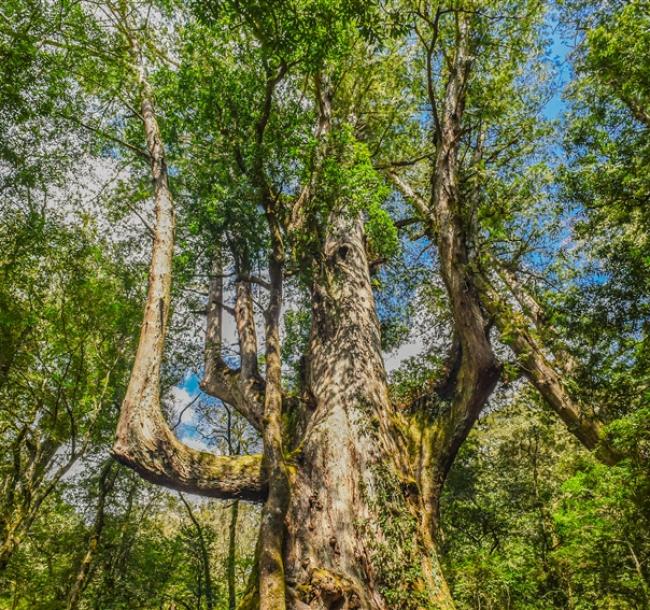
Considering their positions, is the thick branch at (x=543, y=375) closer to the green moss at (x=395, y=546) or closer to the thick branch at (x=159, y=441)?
the green moss at (x=395, y=546)

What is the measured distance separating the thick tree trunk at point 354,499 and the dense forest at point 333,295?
0.08 feet

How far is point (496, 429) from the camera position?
49.5 feet

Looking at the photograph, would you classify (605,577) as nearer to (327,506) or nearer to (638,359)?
(638,359)

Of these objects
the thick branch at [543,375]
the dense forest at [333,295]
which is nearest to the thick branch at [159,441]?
the dense forest at [333,295]

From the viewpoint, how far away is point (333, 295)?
6.75 metres

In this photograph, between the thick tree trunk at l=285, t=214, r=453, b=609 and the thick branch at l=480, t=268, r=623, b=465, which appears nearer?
the thick tree trunk at l=285, t=214, r=453, b=609

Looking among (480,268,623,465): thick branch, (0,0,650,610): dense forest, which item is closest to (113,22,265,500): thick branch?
(0,0,650,610): dense forest

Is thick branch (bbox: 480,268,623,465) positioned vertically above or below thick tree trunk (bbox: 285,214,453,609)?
above

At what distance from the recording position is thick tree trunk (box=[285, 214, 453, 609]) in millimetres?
3705

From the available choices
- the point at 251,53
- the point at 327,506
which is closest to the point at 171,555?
the point at 327,506

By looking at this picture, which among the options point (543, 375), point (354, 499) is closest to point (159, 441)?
point (354, 499)

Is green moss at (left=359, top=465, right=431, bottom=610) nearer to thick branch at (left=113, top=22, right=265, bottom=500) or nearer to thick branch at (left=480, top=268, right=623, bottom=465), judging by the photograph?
thick branch at (left=113, top=22, right=265, bottom=500)

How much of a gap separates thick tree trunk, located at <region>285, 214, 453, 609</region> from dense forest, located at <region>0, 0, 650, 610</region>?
25mm

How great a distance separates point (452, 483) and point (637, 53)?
400 inches
